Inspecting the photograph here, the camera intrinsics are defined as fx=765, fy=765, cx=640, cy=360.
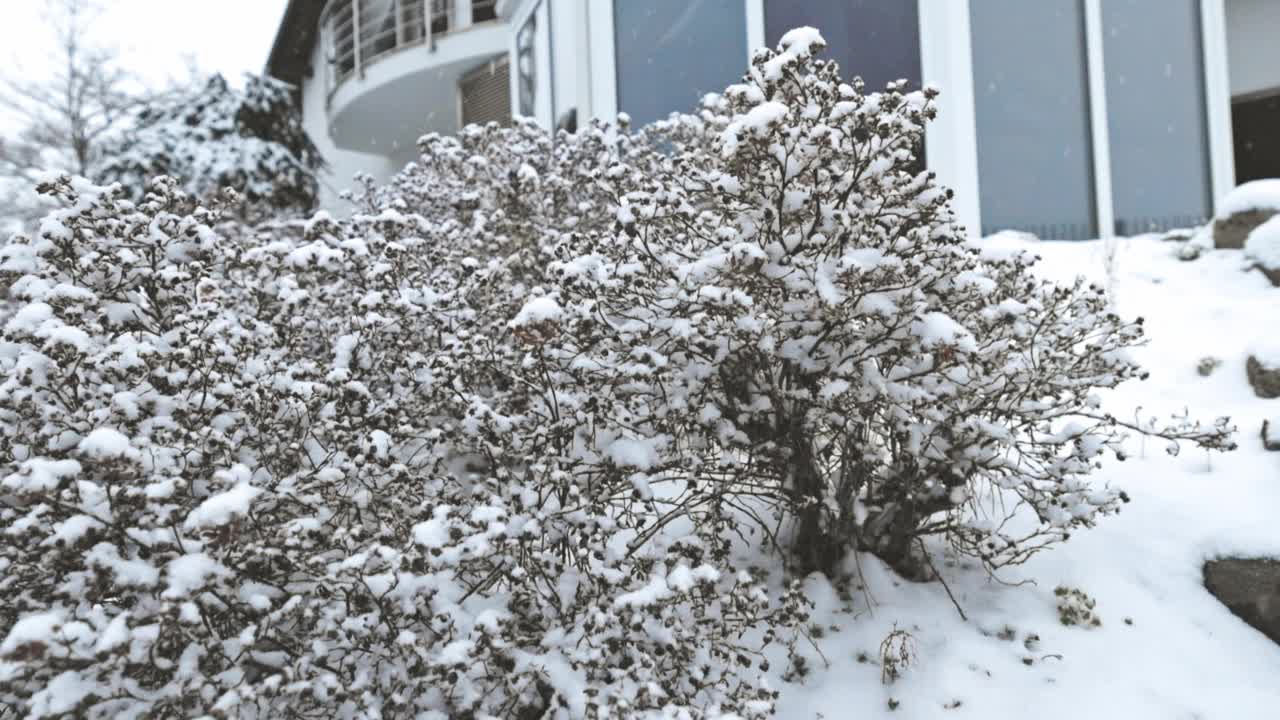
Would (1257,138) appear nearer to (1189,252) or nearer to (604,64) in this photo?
(1189,252)

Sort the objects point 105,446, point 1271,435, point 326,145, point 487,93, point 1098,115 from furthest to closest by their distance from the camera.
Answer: point 326,145, point 487,93, point 1098,115, point 1271,435, point 105,446

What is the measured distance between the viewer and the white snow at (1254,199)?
6.49m

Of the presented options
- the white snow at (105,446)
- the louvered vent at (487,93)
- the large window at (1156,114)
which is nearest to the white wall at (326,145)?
the louvered vent at (487,93)

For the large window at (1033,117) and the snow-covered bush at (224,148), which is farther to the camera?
the snow-covered bush at (224,148)

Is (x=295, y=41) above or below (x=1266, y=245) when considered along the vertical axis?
above

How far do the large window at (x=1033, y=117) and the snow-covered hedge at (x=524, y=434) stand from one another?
4.70 metres

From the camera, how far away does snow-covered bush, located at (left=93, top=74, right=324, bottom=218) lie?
10.5 meters

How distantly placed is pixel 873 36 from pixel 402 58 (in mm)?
10809

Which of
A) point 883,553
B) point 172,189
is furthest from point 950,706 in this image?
point 172,189

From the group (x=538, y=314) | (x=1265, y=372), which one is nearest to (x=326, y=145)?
(x=538, y=314)

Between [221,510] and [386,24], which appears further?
[386,24]

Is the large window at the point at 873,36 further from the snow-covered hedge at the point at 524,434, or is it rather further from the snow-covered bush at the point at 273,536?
the snow-covered bush at the point at 273,536

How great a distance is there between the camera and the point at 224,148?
10.9 meters

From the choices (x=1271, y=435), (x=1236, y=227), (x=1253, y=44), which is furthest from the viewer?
(x=1253, y=44)
